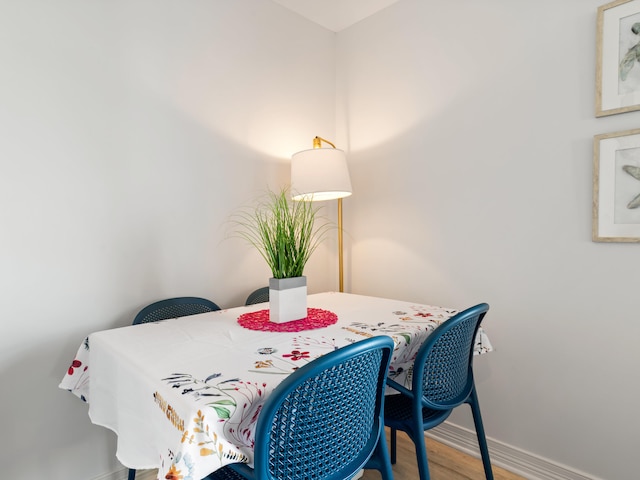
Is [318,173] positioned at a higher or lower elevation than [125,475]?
higher

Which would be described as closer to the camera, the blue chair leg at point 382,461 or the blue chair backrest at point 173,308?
the blue chair leg at point 382,461

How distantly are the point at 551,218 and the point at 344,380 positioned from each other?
1310 millimetres

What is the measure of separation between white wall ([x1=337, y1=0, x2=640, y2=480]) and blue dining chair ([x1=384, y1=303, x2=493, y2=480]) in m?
0.53

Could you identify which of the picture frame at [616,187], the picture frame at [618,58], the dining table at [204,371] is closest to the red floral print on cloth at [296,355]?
the dining table at [204,371]

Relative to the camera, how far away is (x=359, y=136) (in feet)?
8.32

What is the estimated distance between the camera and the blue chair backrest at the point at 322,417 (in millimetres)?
848

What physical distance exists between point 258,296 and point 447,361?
1118 mm

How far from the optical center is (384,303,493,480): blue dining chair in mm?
1251

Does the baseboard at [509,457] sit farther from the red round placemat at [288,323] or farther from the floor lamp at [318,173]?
the floor lamp at [318,173]

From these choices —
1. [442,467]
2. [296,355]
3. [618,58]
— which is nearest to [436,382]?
[296,355]

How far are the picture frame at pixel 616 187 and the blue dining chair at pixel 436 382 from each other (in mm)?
662

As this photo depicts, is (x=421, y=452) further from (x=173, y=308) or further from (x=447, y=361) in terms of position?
(x=173, y=308)

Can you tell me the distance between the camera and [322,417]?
37.0 inches

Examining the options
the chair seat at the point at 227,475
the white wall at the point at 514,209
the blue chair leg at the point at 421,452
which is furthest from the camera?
the white wall at the point at 514,209
